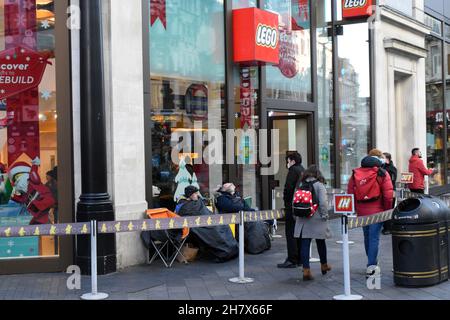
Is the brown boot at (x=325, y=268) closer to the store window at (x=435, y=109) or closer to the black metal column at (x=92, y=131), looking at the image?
the black metal column at (x=92, y=131)

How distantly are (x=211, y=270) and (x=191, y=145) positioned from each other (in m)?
2.79

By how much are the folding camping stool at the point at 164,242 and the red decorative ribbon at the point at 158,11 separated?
3189 mm

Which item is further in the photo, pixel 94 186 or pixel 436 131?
pixel 436 131

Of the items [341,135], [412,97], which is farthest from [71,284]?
[412,97]

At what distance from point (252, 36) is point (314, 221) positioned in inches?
181

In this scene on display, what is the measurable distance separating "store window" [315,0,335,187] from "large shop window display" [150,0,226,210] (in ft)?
12.8

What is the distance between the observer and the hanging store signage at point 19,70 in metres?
8.06

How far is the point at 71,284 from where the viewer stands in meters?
7.07

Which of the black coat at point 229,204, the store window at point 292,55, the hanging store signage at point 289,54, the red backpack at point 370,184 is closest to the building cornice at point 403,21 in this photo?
the store window at point 292,55

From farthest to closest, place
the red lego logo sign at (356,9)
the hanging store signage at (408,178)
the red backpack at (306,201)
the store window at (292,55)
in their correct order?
the red lego logo sign at (356,9) < the hanging store signage at (408,178) < the store window at (292,55) < the red backpack at (306,201)

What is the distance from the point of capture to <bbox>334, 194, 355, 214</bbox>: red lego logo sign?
649cm

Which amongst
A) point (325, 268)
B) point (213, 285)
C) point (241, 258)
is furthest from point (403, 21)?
point (213, 285)

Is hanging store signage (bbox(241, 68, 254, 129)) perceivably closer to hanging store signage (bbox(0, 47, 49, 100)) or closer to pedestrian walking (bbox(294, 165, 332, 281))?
pedestrian walking (bbox(294, 165, 332, 281))
